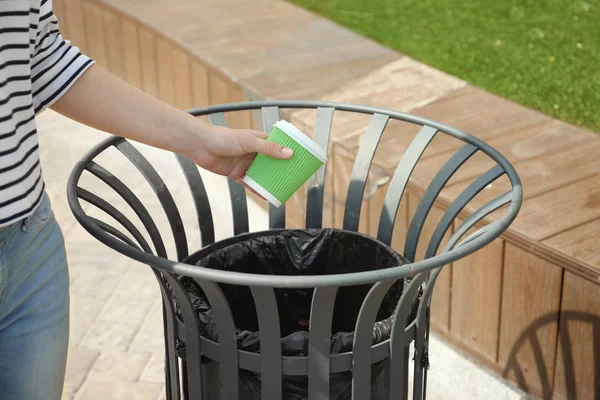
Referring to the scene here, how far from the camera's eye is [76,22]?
5.10 metres

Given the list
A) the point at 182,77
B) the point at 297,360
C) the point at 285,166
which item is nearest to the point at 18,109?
the point at 285,166

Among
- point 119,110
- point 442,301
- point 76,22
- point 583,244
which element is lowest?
point 442,301

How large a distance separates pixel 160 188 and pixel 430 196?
22.5 inches

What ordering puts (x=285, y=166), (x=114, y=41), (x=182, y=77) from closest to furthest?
(x=285, y=166), (x=182, y=77), (x=114, y=41)

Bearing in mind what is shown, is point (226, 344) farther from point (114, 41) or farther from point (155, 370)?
point (114, 41)

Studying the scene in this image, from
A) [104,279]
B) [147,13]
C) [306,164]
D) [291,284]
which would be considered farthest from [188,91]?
[291,284]

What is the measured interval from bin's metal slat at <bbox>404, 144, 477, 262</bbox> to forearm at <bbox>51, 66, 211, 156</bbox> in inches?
21.9

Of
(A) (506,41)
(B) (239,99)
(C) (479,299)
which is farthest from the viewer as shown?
(A) (506,41)

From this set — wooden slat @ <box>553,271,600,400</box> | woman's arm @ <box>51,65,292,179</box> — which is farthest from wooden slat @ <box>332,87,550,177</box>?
woman's arm @ <box>51,65,292,179</box>

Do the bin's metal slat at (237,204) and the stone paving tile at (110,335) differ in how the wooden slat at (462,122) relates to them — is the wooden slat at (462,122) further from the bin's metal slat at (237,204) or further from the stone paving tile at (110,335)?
the stone paving tile at (110,335)

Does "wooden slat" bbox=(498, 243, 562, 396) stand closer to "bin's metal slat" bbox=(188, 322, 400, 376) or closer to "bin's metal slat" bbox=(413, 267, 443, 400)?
"bin's metal slat" bbox=(413, 267, 443, 400)

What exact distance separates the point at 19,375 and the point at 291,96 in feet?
6.84

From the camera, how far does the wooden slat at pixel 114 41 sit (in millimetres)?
4584

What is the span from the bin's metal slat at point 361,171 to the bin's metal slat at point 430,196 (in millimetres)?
143
